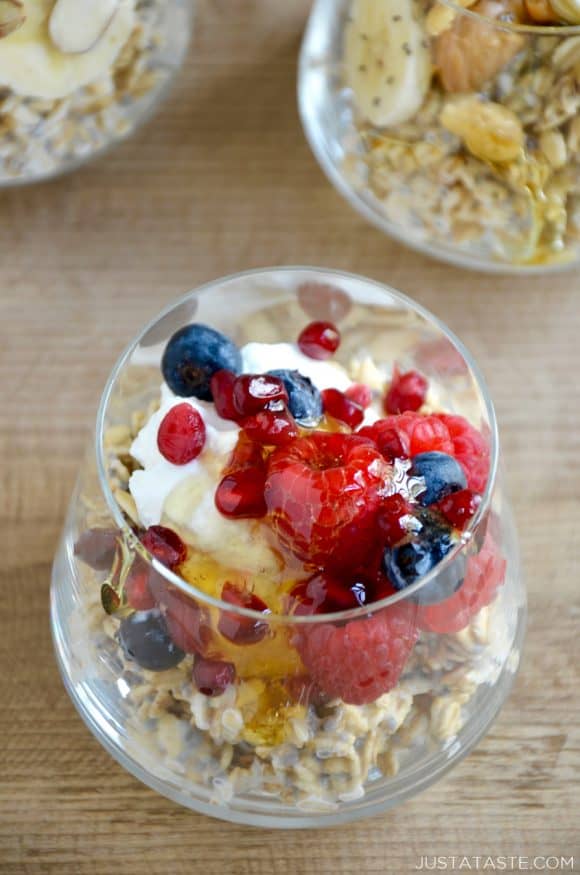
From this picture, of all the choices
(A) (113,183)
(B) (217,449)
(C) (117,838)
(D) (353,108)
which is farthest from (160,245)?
(C) (117,838)

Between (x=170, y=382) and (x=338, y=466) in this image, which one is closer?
(x=338, y=466)

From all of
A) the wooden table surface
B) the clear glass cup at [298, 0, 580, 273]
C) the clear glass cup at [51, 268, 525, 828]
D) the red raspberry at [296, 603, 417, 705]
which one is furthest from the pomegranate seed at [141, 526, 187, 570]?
the clear glass cup at [298, 0, 580, 273]

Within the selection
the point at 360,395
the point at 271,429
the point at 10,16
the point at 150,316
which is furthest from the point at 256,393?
the point at 10,16

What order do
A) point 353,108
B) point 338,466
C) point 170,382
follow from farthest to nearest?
1. point 353,108
2. point 170,382
3. point 338,466

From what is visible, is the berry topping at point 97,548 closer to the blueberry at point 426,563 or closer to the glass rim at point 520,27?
the blueberry at point 426,563

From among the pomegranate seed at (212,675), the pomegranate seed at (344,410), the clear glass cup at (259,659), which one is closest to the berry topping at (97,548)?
the clear glass cup at (259,659)

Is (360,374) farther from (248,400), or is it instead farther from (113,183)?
(113,183)

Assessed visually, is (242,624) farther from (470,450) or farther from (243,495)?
(470,450)
